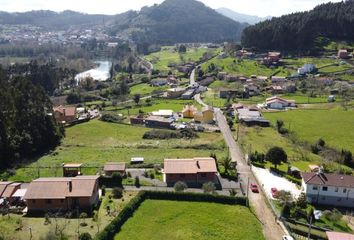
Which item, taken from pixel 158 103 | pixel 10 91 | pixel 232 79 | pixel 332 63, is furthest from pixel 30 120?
pixel 332 63

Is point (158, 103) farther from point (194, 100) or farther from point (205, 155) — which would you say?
point (205, 155)

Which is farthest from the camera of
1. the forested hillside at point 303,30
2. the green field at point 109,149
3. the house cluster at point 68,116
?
the forested hillside at point 303,30

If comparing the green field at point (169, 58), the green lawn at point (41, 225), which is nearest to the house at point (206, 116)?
the green lawn at point (41, 225)

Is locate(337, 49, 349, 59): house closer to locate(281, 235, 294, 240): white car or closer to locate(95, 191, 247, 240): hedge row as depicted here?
locate(95, 191, 247, 240): hedge row

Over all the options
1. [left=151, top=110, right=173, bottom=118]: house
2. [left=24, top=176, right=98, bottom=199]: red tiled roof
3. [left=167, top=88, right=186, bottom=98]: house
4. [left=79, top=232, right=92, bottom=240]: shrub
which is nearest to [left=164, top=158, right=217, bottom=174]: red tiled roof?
[left=24, top=176, right=98, bottom=199]: red tiled roof

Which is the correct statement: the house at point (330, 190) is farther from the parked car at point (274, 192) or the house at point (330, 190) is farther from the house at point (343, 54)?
the house at point (343, 54)

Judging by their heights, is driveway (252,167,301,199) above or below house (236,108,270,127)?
below
